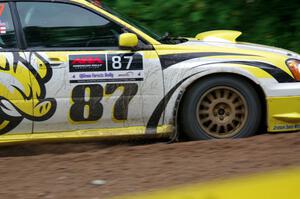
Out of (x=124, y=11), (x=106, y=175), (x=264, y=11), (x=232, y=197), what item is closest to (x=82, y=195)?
(x=106, y=175)

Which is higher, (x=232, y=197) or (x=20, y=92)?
(x=20, y=92)

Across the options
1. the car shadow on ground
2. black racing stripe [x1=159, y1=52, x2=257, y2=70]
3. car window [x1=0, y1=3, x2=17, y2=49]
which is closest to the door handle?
car window [x1=0, y1=3, x2=17, y2=49]

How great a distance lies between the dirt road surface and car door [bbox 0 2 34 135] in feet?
1.21

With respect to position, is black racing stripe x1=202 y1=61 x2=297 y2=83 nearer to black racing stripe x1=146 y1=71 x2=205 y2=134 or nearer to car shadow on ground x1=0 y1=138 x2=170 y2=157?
black racing stripe x1=146 y1=71 x2=205 y2=134

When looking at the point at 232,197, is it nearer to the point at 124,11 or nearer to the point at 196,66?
the point at 196,66

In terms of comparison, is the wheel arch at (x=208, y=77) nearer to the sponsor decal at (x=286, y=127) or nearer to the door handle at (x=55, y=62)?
the sponsor decal at (x=286, y=127)

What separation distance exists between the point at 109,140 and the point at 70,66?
95 cm

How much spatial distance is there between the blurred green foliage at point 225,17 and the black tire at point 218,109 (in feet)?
10.5

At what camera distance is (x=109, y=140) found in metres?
6.90

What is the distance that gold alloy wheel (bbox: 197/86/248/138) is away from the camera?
6816 millimetres

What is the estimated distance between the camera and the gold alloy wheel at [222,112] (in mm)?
6816

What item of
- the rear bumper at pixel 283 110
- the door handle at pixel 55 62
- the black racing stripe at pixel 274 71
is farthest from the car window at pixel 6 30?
the rear bumper at pixel 283 110

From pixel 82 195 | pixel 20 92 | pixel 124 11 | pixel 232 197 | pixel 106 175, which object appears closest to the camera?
pixel 232 197

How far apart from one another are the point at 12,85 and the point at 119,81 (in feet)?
3.68
